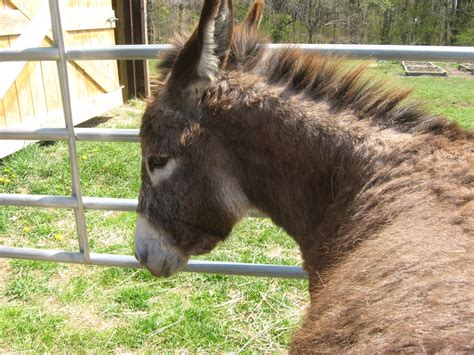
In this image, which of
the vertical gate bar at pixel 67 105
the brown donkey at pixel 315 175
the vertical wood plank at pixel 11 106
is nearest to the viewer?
the brown donkey at pixel 315 175

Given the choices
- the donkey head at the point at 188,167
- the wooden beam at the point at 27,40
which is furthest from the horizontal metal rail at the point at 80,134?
the wooden beam at the point at 27,40

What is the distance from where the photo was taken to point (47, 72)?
6586 millimetres

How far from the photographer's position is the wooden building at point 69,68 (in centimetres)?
559

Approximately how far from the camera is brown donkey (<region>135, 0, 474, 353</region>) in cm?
128

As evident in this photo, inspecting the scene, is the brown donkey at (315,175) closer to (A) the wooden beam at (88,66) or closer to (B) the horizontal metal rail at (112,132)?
(B) the horizontal metal rail at (112,132)

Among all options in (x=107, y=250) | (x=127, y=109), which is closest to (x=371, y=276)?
(x=107, y=250)

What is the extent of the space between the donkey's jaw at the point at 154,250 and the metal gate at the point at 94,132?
0.57 metres

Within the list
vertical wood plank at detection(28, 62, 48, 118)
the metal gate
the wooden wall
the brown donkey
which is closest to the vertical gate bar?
the metal gate

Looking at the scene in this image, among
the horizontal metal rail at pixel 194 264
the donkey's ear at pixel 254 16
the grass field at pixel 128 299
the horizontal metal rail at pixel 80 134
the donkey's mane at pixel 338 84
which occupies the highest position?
the donkey's ear at pixel 254 16

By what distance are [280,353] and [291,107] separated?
5.77 feet

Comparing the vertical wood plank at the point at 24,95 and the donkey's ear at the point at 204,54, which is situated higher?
the donkey's ear at the point at 204,54

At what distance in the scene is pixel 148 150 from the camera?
6.73 feet

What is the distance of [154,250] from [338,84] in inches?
42.7

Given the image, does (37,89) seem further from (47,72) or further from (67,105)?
(67,105)
